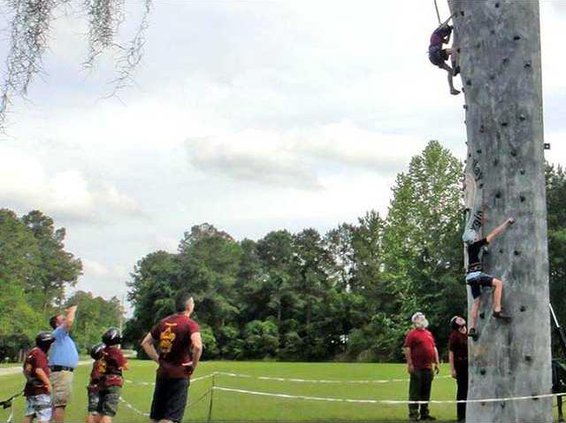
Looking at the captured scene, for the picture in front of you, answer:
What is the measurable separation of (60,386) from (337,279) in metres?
72.3

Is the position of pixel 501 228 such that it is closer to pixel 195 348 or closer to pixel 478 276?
pixel 478 276

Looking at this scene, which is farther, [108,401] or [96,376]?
[96,376]

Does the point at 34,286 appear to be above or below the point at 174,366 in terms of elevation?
above

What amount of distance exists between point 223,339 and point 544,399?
68.3m

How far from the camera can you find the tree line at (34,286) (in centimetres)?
6266

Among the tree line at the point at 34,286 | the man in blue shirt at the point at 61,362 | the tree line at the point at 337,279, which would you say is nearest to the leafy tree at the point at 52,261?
the tree line at the point at 34,286

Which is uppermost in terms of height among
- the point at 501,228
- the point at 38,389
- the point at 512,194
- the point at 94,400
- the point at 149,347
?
the point at 512,194

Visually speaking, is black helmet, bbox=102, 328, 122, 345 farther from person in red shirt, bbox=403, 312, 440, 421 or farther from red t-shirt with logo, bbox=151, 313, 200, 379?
person in red shirt, bbox=403, 312, 440, 421

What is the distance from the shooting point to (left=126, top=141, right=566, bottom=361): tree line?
51.2 meters

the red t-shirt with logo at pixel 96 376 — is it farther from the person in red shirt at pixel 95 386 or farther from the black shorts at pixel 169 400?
the black shorts at pixel 169 400

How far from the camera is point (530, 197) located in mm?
4211

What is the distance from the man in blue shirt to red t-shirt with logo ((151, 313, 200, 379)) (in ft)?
10.2

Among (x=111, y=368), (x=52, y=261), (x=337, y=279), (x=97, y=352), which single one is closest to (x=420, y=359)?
(x=111, y=368)

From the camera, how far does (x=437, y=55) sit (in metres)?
5.34
